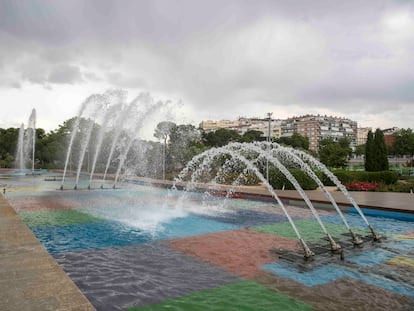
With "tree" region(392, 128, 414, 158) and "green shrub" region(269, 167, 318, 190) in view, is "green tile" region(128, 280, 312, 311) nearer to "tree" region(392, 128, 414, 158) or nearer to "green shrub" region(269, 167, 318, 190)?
"green shrub" region(269, 167, 318, 190)

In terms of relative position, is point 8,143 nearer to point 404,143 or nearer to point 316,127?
point 404,143

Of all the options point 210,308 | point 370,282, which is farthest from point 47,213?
point 370,282

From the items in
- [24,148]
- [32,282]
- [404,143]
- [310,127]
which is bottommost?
[32,282]

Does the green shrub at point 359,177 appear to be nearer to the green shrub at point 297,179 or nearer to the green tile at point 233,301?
the green shrub at point 297,179

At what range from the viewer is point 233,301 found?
429 cm

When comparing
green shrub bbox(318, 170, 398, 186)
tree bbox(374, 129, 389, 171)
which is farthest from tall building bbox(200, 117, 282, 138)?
green shrub bbox(318, 170, 398, 186)

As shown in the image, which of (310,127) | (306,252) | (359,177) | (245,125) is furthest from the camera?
(245,125)

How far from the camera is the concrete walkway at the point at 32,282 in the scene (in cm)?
345

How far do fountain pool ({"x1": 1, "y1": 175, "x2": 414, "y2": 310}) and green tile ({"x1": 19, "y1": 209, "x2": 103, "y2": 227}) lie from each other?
0.10 feet

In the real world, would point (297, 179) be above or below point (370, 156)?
below

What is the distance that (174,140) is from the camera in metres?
42.5

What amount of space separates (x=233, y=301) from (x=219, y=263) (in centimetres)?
167

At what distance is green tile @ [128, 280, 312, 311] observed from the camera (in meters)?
4.11

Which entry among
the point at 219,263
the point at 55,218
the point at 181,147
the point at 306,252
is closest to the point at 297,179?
the point at 55,218
